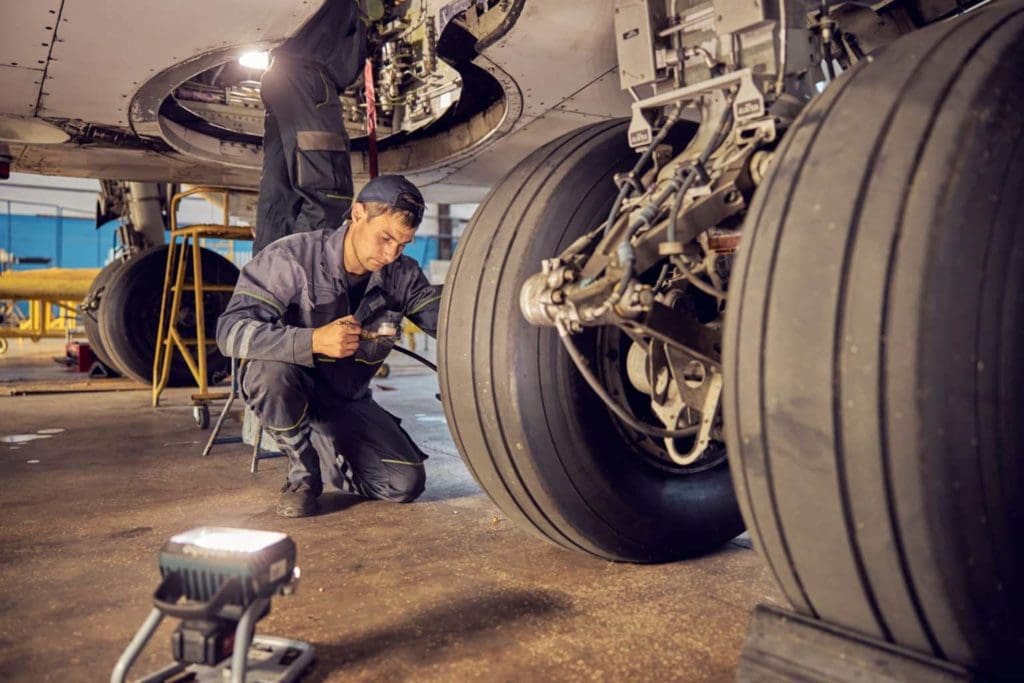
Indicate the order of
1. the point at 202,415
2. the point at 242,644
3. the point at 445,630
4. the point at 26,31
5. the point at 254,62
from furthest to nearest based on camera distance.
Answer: the point at 254,62 < the point at 202,415 < the point at 26,31 < the point at 445,630 < the point at 242,644

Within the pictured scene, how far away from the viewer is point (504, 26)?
7.03 ft

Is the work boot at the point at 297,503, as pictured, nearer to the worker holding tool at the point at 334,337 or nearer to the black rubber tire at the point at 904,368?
the worker holding tool at the point at 334,337

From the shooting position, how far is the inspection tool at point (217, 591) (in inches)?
35.5

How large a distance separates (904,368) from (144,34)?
6.75 ft

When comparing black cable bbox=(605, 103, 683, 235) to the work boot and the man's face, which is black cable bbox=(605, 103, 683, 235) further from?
the work boot

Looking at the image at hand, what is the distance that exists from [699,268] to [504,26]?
118cm

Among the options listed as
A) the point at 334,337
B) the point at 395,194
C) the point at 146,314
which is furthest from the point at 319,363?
the point at 146,314

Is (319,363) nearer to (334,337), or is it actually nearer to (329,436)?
(329,436)

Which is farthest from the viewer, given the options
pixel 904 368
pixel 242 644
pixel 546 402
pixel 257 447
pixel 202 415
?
pixel 202 415

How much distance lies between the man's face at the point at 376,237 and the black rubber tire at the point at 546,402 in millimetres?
487

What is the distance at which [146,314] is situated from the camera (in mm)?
4863

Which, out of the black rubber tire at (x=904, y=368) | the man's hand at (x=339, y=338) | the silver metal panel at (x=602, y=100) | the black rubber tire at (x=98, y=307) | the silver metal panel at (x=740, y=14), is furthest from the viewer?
the black rubber tire at (x=98, y=307)

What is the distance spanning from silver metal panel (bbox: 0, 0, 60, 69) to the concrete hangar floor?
1.17m

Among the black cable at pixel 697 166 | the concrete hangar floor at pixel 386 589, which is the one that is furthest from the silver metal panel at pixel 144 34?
the black cable at pixel 697 166
